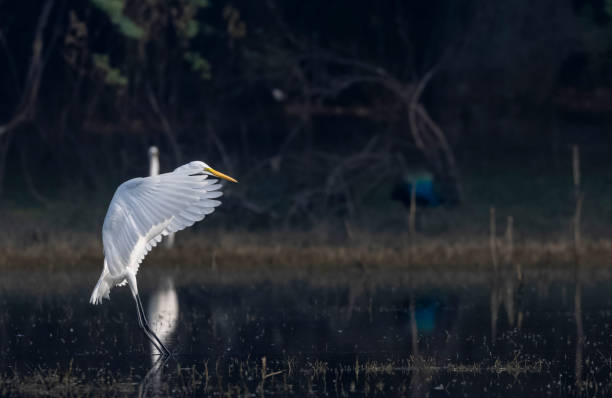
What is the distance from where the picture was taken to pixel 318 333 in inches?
505

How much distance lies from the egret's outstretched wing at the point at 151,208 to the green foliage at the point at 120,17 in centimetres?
1092

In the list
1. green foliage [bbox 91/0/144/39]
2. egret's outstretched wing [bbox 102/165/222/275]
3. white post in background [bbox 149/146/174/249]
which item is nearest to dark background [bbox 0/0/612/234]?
green foliage [bbox 91/0/144/39]

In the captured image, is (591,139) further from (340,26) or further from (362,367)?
(362,367)

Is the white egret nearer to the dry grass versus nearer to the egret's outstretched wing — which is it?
the egret's outstretched wing

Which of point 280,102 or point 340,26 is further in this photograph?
point 280,102

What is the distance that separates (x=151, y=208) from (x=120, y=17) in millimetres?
11809

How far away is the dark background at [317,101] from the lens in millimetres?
23406

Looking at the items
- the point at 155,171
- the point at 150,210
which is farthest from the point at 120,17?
the point at 150,210

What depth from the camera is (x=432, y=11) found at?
99.2 ft

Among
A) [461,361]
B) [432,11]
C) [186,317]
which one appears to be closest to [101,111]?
[432,11]

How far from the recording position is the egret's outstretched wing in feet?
34.9

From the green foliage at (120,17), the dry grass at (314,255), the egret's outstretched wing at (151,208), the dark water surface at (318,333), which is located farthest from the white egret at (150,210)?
the green foliage at (120,17)

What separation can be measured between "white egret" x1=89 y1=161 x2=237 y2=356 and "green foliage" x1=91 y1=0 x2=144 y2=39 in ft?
35.2

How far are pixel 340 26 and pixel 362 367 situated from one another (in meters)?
20.2
